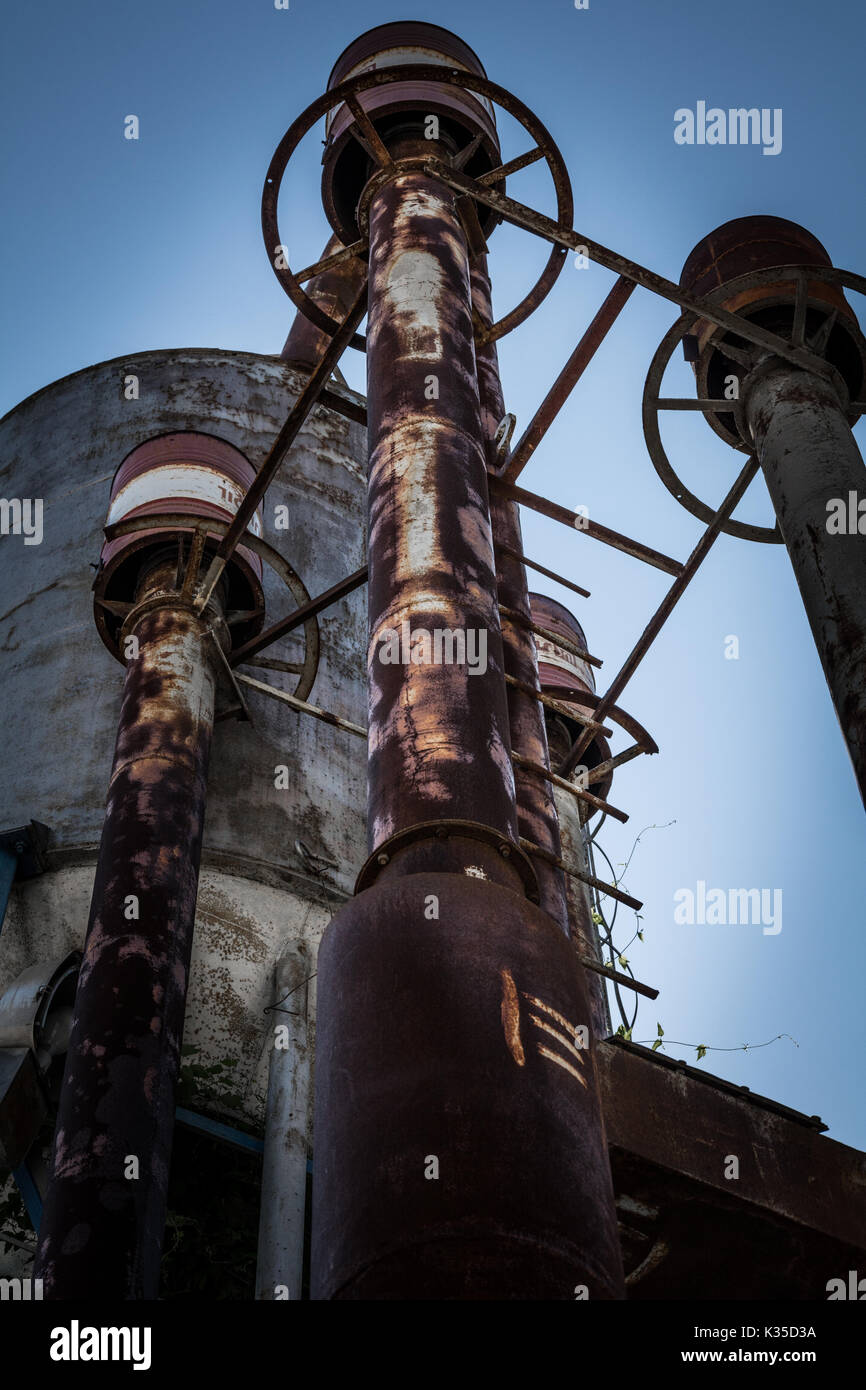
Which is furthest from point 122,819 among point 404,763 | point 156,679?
point 404,763

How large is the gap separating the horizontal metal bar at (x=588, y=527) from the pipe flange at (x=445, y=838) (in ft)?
13.9

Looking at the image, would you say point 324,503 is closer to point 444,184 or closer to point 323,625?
point 323,625

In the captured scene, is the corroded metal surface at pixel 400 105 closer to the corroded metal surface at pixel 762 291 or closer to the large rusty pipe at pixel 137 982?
the corroded metal surface at pixel 762 291

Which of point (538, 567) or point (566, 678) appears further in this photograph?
point (566, 678)

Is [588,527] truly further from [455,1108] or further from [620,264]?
[455,1108]

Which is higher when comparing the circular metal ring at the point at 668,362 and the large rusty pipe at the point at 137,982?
the circular metal ring at the point at 668,362

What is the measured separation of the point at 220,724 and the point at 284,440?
3.26m

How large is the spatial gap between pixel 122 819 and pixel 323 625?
14.6 feet

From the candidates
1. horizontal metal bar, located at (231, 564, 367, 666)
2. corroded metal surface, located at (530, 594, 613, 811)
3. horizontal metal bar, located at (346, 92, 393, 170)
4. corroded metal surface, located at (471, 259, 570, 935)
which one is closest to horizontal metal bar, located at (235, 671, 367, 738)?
horizontal metal bar, located at (231, 564, 367, 666)

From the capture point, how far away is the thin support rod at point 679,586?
7.75 m

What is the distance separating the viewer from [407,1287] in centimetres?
308

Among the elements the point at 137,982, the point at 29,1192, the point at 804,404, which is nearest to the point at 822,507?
the point at 804,404

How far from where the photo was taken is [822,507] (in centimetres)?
635

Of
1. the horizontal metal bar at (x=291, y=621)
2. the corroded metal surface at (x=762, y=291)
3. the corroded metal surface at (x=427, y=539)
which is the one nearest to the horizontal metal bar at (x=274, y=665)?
the horizontal metal bar at (x=291, y=621)
